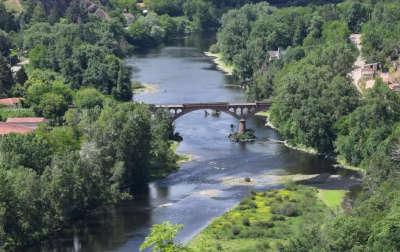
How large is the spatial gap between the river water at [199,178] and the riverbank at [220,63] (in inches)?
484

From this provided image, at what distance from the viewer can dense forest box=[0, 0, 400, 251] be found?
73875 millimetres

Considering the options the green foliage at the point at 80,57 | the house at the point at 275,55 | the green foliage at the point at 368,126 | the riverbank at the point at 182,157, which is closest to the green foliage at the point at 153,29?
the green foliage at the point at 80,57

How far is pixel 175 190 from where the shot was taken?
88.7 metres

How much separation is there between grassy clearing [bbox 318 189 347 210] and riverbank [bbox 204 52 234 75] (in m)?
57.5

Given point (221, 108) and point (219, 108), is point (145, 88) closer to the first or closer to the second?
point (219, 108)

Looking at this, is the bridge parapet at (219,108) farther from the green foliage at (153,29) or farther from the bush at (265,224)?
the green foliage at (153,29)

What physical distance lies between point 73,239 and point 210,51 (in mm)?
89329

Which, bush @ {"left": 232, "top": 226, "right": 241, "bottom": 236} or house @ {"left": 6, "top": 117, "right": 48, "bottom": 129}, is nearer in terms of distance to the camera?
bush @ {"left": 232, "top": 226, "right": 241, "bottom": 236}

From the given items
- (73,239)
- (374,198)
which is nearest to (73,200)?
(73,239)

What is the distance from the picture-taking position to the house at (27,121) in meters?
97.1

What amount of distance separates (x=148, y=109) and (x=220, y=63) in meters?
50.9

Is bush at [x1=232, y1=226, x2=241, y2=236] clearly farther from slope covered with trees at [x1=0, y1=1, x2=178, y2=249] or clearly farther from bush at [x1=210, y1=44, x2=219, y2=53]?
bush at [x1=210, y1=44, x2=219, y2=53]

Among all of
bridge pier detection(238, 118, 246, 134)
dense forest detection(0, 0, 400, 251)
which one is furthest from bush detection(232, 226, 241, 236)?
bridge pier detection(238, 118, 246, 134)

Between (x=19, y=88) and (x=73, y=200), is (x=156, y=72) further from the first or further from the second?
(x=73, y=200)
